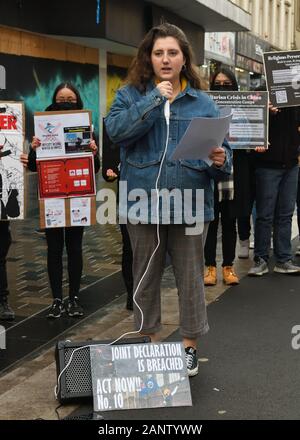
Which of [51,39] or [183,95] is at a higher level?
[51,39]

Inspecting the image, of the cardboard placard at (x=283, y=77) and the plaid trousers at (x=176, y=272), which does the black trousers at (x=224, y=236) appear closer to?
the cardboard placard at (x=283, y=77)

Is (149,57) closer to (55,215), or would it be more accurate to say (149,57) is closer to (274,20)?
(55,215)

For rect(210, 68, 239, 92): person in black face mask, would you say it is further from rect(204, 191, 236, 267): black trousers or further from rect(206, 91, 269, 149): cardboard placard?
rect(204, 191, 236, 267): black trousers

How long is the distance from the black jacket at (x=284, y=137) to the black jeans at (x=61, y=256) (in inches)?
92.1

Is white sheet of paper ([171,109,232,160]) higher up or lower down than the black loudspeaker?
higher up

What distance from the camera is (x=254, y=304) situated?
20.2 ft

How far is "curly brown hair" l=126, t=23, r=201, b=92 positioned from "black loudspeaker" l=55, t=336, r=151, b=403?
57.6 inches

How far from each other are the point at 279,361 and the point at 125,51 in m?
19.2

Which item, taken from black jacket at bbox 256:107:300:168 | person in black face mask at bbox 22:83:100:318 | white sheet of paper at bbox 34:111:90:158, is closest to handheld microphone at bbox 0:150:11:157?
person in black face mask at bbox 22:83:100:318

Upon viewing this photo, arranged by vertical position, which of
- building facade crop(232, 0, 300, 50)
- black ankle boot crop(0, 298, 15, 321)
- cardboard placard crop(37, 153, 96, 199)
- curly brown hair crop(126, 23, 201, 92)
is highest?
building facade crop(232, 0, 300, 50)

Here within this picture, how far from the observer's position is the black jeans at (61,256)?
5.80 meters

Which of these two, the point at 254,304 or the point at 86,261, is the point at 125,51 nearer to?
the point at 86,261

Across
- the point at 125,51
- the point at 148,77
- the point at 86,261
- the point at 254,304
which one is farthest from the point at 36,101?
the point at 148,77

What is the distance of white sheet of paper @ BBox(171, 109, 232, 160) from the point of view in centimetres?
374
